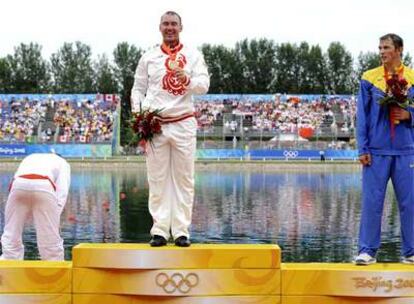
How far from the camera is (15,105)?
6431 centimetres

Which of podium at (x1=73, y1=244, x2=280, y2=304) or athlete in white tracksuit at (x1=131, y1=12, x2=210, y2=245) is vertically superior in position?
athlete in white tracksuit at (x1=131, y1=12, x2=210, y2=245)

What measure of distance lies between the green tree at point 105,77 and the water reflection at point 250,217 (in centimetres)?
5047

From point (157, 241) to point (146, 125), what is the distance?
41.8 inches

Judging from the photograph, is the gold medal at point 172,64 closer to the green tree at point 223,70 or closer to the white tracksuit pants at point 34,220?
the white tracksuit pants at point 34,220

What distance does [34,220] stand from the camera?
23.4ft

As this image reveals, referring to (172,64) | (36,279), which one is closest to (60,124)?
(172,64)

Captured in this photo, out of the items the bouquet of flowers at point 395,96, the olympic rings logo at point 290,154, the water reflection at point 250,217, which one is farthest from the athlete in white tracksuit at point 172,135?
the olympic rings logo at point 290,154

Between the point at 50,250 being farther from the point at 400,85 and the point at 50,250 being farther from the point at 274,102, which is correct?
the point at 274,102

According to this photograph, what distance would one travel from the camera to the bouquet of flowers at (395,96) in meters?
6.22

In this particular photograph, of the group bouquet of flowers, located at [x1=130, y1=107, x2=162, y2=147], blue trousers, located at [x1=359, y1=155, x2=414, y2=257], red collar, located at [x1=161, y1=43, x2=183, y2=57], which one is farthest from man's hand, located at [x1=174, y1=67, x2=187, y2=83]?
blue trousers, located at [x1=359, y1=155, x2=414, y2=257]

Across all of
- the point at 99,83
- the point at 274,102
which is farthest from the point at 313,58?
the point at 99,83

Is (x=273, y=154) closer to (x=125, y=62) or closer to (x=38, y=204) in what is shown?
(x=125, y=62)

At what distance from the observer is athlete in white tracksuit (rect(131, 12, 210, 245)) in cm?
651

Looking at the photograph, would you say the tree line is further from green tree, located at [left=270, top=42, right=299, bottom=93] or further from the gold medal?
the gold medal
